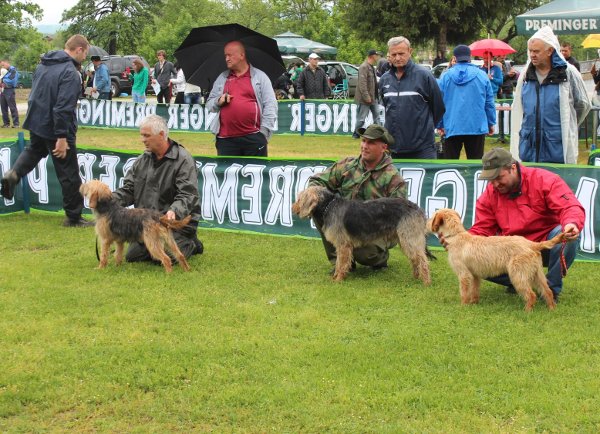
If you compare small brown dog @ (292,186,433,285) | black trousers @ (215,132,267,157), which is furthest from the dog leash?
black trousers @ (215,132,267,157)

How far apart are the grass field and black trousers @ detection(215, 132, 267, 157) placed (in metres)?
1.89

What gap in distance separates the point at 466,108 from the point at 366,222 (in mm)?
3758

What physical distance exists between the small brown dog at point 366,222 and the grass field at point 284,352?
1.05 ft

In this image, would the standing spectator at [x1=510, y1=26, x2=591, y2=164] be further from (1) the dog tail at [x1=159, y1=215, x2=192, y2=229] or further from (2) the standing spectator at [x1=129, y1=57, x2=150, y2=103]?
(2) the standing spectator at [x1=129, y1=57, x2=150, y2=103]

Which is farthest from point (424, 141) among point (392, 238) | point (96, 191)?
point (96, 191)

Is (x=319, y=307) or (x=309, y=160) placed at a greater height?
(x=309, y=160)

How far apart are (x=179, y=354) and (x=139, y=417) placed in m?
0.93

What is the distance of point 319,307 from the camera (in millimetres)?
6348

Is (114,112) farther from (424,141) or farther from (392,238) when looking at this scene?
(392,238)

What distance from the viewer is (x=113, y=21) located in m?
70.5

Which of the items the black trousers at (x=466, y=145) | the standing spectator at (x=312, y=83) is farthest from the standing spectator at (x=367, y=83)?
the black trousers at (x=466, y=145)

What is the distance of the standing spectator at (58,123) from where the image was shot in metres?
9.35

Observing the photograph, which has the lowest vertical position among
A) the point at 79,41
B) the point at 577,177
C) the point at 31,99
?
the point at 577,177

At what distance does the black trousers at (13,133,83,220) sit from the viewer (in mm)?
9648
